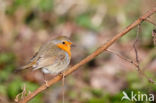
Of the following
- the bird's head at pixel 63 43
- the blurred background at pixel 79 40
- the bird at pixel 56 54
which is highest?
the blurred background at pixel 79 40

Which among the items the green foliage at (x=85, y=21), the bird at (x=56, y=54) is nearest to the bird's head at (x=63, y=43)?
the bird at (x=56, y=54)

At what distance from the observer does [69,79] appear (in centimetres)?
655

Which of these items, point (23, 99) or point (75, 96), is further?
point (75, 96)

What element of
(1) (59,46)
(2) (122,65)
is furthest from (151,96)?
Answer: (2) (122,65)

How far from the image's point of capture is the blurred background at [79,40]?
20.2ft

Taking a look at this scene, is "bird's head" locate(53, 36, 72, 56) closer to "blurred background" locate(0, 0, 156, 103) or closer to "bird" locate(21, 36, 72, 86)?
"bird" locate(21, 36, 72, 86)

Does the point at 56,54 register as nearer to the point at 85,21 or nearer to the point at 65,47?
the point at 65,47

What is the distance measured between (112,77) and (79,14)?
2.40 m

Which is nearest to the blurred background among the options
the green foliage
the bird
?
the green foliage

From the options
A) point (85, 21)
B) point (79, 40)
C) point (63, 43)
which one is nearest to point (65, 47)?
point (63, 43)

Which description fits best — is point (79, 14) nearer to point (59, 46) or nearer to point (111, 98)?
point (111, 98)

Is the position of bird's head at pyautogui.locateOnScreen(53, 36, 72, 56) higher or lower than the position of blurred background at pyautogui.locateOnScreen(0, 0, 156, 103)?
lower

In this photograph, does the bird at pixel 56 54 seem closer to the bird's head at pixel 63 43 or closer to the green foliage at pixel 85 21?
the bird's head at pixel 63 43

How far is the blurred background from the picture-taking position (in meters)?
6.16
